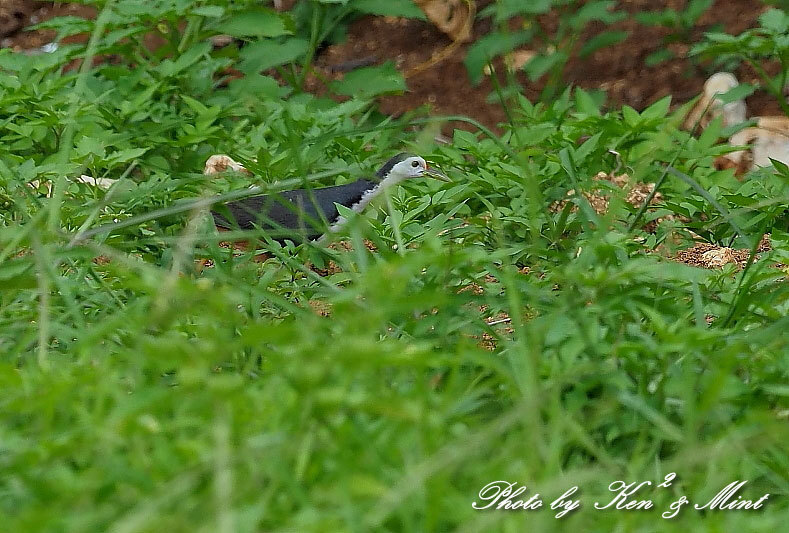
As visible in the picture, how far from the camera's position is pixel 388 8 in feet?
17.1

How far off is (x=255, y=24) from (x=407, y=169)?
3.52 feet

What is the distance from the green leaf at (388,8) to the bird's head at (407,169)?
1103 millimetres

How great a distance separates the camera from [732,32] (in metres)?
6.14

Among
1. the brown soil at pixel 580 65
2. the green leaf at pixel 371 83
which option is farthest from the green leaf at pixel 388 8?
the brown soil at pixel 580 65

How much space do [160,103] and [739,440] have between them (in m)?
3.34

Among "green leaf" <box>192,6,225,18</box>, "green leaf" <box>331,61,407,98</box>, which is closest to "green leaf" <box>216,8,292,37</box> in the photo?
"green leaf" <box>192,6,225,18</box>

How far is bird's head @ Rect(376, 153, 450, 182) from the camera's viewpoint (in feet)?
13.5

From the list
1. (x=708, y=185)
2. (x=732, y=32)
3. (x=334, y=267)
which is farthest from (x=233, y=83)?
(x=732, y=32)

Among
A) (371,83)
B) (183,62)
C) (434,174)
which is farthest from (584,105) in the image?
(183,62)

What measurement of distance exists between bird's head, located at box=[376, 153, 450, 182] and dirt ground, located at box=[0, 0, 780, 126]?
1.46 m

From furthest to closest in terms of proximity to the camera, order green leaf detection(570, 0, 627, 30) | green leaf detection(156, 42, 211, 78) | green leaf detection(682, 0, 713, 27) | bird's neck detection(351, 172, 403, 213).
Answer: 1. green leaf detection(682, 0, 713, 27)
2. green leaf detection(570, 0, 627, 30)
3. green leaf detection(156, 42, 211, 78)
4. bird's neck detection(351, 172, 403, 213)

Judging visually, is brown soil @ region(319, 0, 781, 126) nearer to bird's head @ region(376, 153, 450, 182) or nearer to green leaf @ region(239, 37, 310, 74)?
green leaf @ region(239, 37, 310, 74)

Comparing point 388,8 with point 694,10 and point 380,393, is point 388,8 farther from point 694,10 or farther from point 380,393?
point 380,393

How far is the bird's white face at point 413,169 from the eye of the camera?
4.13m
